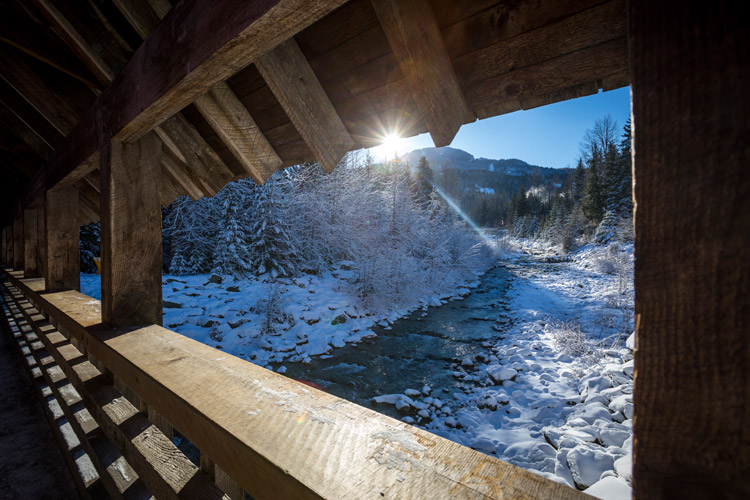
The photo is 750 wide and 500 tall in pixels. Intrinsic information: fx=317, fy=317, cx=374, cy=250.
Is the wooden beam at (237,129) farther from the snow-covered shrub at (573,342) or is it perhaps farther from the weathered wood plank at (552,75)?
the snow-covered shrub at (573,342)

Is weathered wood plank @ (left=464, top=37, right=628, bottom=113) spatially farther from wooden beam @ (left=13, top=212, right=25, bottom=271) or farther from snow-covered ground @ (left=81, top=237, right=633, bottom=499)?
wooden beam @ (left=13, top=212, right=25, bottom=271)

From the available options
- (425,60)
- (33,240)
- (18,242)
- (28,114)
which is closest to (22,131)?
(28,114)

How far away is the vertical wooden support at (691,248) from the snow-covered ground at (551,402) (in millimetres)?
3032

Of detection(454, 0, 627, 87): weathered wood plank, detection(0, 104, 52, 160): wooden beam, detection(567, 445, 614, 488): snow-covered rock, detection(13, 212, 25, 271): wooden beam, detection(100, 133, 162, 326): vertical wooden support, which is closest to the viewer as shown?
detection(454, 0, 627, 87): weathered wood plank

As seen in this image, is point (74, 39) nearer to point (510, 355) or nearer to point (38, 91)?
point (38, 91)

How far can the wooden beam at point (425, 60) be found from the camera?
1081mm

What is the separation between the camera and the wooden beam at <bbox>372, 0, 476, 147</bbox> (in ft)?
3.55

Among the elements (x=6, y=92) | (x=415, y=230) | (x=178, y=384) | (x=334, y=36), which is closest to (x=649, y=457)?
(x=178, y=384)

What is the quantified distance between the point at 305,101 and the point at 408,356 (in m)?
8.05

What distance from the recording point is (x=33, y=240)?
5664 millimetres

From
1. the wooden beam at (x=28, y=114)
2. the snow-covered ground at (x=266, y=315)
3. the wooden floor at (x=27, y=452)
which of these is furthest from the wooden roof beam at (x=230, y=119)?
the snow-covered ground at (x=266, y=315)

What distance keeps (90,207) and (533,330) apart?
11.5m

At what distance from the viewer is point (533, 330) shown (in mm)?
10109

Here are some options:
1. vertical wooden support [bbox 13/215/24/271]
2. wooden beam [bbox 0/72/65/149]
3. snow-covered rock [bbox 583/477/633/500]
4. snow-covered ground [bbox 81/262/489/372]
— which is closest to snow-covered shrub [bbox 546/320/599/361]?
snow-covered rock [bbox 583/477/633/500]
